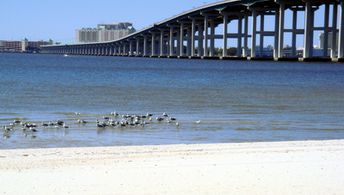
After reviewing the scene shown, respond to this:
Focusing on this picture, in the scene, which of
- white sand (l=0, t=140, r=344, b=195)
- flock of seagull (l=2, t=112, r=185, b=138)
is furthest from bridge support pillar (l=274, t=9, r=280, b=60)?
white sand (l=0, t=140, r=344, b=195)

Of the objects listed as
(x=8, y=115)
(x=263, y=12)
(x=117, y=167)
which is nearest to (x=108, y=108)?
(x=8, y=115)

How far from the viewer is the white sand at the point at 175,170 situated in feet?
27.6

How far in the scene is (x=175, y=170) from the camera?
9.69 meters

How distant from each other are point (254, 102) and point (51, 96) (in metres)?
8.51

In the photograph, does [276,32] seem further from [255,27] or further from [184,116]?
[184,116]

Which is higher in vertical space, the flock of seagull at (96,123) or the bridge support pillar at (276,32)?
the bridge support pillar at (276,32)

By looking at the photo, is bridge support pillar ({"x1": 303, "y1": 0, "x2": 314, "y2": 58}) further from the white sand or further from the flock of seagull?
the white sand

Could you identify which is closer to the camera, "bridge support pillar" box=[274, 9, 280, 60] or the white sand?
the white sand

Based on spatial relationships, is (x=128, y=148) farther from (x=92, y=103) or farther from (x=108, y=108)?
(x=92, y=103)

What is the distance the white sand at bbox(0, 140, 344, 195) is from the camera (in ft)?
27.6

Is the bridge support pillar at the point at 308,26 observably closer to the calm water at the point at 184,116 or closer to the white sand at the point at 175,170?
the calm water at the point at 184,116

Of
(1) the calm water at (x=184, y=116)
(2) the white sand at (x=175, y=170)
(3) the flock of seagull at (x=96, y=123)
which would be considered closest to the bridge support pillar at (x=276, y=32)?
(1) the calm water at (x=184, y=116)

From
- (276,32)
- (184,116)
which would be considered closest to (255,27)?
(276,32)

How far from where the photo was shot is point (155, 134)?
16.2 m
